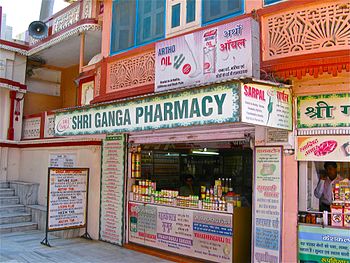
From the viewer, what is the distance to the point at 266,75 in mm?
5938

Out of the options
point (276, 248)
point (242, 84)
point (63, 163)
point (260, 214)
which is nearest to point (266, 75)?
point (242, 84)

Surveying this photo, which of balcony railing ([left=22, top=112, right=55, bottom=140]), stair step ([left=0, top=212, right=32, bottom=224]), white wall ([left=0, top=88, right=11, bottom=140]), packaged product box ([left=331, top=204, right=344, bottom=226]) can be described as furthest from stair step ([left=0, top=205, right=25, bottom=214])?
packaged product box ([left=331, top=204, right=344, bottom=226])

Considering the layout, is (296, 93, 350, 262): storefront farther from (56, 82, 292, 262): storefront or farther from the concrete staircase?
the concrete staircase

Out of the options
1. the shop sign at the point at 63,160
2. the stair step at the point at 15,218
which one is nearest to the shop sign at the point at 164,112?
the shop sign at the point at 63,160

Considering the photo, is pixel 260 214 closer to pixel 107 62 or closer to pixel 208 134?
pixel 208 134

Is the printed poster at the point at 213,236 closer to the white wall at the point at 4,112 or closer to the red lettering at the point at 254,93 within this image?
the red lettering at the point at 254,93

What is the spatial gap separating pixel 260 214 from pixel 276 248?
0.58m

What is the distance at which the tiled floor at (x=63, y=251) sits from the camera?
307 inches

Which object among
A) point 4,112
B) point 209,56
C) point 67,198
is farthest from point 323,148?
point 4,112

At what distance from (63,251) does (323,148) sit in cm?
595

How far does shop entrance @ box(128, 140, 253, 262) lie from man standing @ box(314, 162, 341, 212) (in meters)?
1.44

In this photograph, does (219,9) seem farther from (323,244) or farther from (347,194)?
(323,244)

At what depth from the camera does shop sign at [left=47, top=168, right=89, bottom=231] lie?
8.95 m

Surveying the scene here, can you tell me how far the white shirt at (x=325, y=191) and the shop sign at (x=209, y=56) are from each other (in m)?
1.97
